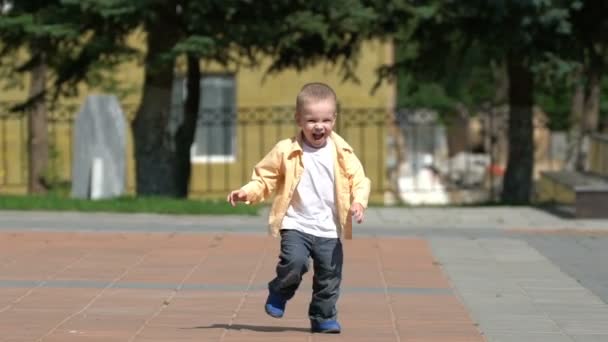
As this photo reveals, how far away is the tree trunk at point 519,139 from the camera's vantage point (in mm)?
22844

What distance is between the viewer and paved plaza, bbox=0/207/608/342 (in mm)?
9055

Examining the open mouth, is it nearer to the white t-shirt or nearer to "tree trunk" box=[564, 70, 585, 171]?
the white t-shirt

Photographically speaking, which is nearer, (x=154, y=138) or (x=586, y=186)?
(x=586, y=186)

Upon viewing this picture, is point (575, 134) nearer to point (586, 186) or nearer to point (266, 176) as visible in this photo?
point (586, 186)

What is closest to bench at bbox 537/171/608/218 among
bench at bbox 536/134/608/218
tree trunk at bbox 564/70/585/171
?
bench at bbox 536/134/608/218

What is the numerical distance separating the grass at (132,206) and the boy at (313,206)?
858cm

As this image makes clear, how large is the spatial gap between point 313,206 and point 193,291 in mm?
2276

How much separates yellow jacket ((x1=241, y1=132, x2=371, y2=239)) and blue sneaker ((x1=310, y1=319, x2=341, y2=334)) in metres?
0.51

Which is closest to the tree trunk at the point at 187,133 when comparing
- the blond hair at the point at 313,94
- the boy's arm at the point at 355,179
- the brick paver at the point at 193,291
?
the brick paver at the point at 193,291

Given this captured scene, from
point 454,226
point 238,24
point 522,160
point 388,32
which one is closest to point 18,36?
point 238,24

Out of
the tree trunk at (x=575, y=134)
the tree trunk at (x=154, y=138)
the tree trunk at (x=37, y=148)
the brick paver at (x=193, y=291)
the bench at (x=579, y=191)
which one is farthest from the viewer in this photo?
the tree trunk at (x=575, y=134)

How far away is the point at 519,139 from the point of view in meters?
23.1

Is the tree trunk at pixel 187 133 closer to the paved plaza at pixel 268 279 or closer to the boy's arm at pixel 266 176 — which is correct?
the paved plaza at pixel 268 279

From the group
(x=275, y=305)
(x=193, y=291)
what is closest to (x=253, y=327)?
(x=275, y=305)
